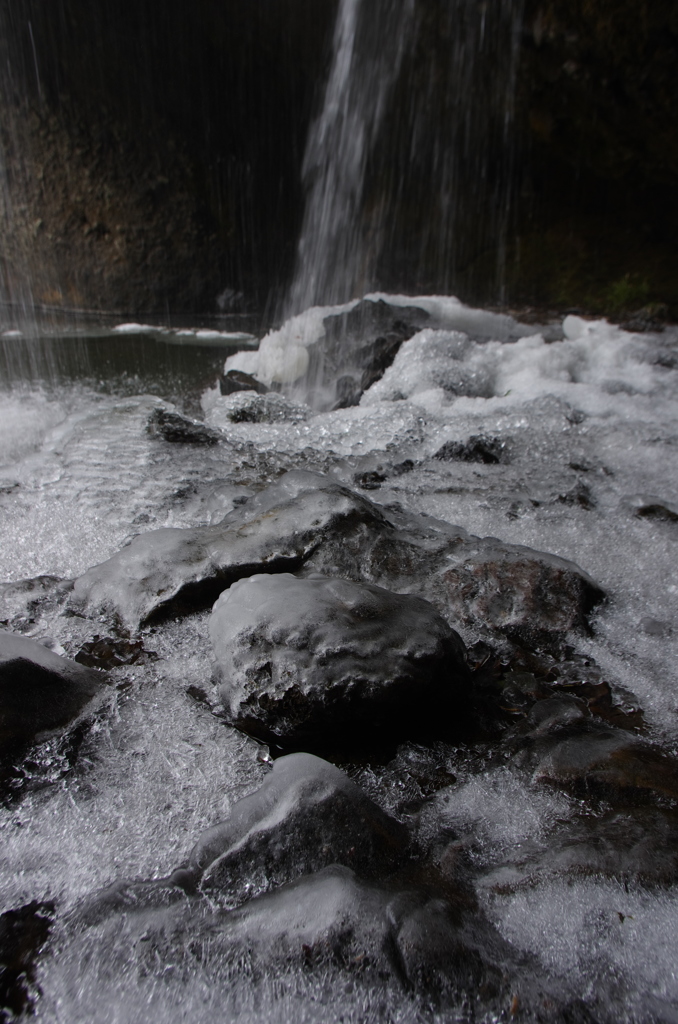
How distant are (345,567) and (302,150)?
975cm

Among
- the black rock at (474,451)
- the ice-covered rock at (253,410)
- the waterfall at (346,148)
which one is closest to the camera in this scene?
the black rock at (474,451)

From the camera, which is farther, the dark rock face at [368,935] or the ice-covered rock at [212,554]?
the ice-covered rock at [212,554]

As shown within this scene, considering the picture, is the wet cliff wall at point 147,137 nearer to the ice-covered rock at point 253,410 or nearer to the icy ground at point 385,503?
the icy ground at point 385,503

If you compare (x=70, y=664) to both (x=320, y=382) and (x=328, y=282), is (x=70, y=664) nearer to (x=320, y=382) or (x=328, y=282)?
(x=320, y=382)

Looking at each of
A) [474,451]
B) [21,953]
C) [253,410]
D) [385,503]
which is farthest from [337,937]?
[253,410]

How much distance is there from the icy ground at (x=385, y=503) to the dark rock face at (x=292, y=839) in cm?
8

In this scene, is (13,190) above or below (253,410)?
above

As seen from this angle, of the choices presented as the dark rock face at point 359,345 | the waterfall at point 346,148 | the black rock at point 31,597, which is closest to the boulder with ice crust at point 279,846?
the black rock at point 31,597

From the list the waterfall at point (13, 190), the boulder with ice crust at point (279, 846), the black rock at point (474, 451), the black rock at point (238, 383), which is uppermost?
the waterfall at point (13, 190)

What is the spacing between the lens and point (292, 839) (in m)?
0.91

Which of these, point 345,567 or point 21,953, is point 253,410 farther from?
point 21,953

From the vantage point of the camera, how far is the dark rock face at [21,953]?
2.46 feet

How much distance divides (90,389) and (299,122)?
24.3 feet

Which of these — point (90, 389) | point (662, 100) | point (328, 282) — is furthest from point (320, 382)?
point (328, 282)
